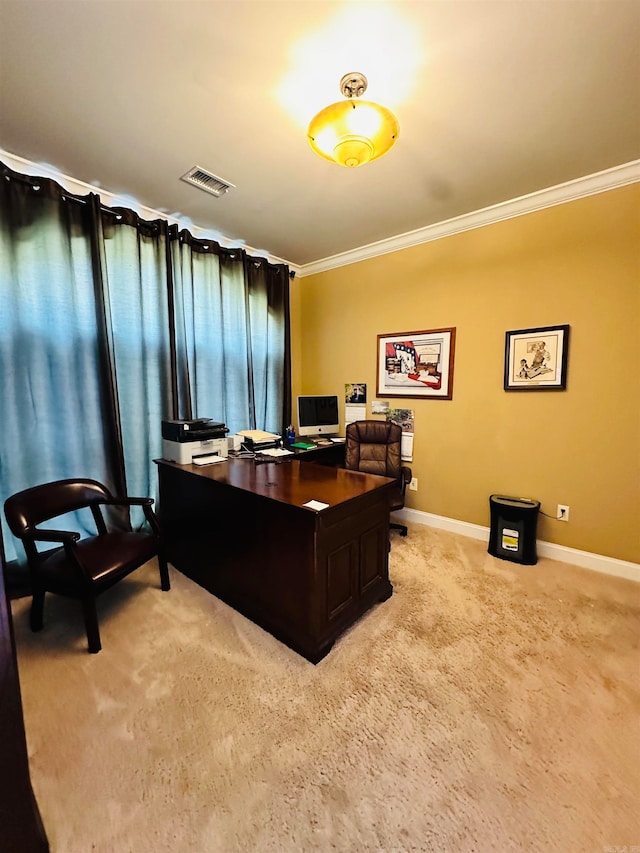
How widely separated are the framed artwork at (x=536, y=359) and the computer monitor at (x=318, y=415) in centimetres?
168

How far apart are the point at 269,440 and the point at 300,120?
2062mm

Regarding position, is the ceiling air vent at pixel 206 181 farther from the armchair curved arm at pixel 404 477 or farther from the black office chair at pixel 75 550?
the armchair curved arm at pixel 404 477

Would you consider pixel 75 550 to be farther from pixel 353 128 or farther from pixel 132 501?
pixel 353 128

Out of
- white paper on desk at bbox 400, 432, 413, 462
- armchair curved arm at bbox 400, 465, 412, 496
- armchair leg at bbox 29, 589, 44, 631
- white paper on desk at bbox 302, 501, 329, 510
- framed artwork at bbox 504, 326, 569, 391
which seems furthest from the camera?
white paper on desk at bbox 400, 432, 413, 462

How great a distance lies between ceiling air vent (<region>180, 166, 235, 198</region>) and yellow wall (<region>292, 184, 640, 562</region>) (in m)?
1.60

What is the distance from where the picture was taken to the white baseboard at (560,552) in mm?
2406

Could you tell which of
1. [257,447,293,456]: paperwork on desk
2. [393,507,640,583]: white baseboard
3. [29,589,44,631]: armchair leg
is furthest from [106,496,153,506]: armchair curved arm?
[393,507,640,583]: white baseboard

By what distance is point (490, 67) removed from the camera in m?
1.53

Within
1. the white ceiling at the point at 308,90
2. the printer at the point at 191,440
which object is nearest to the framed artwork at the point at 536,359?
A: the white ceiling at the point at 308,90

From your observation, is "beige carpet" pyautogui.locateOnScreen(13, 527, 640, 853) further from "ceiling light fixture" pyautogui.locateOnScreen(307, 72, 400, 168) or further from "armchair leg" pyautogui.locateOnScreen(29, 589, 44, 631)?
"ceiling light fixture" pyautogui.locateOnScreen(307, 72, 400, 168)

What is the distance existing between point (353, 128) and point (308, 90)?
0.43 meters

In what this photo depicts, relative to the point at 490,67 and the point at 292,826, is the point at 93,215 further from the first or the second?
the point at 292,826

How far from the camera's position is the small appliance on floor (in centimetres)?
258

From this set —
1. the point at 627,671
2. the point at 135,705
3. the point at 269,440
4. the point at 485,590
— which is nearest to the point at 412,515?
the point at 485,590
